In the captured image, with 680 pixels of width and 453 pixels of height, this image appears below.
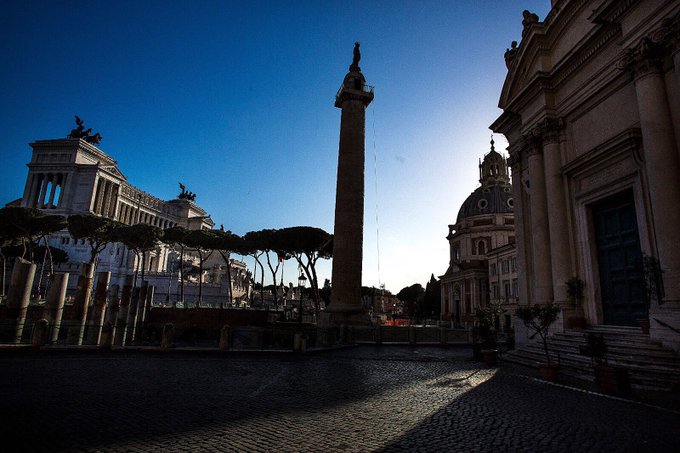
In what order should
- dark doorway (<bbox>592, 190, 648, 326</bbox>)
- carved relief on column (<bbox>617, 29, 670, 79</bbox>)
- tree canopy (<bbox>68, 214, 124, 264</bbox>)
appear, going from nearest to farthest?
1. carved relief on column (<bbox>617, 29, 670, 79</bbox>)
2. dark doorway (<bbox>592, 190, 648, 326</bbox>)
3. tree canopy (<bbox>68, 214, 124, 264</bbox>)

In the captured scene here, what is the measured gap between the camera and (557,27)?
1514 cm

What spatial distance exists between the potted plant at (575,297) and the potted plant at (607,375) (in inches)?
179

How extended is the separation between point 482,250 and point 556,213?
159 feet

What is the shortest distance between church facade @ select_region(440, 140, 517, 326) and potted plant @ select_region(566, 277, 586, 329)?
110 ft

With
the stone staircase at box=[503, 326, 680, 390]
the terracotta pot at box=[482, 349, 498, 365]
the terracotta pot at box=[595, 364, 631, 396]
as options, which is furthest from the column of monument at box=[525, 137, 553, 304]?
the terracotta pot at box=[595, 364, 631, 396]

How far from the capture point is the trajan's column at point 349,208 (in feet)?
71.3

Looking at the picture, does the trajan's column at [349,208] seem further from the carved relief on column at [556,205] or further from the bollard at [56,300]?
the bollard at [56,300]

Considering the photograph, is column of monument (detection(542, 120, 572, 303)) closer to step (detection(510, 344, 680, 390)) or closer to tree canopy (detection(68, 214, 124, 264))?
step (detection(510, 344, 680, 390))

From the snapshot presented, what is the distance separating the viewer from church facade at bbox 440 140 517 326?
48625mm

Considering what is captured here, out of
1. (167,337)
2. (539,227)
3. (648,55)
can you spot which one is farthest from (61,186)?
(648,55)

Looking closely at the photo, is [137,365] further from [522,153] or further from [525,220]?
[522,153]

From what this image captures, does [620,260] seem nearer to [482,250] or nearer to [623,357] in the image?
[623,357]

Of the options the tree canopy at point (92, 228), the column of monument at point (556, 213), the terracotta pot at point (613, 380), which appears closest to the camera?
the terracotta pot at point (613, 380)

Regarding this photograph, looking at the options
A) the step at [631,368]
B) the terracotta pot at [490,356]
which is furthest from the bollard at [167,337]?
the step at [631,368]
